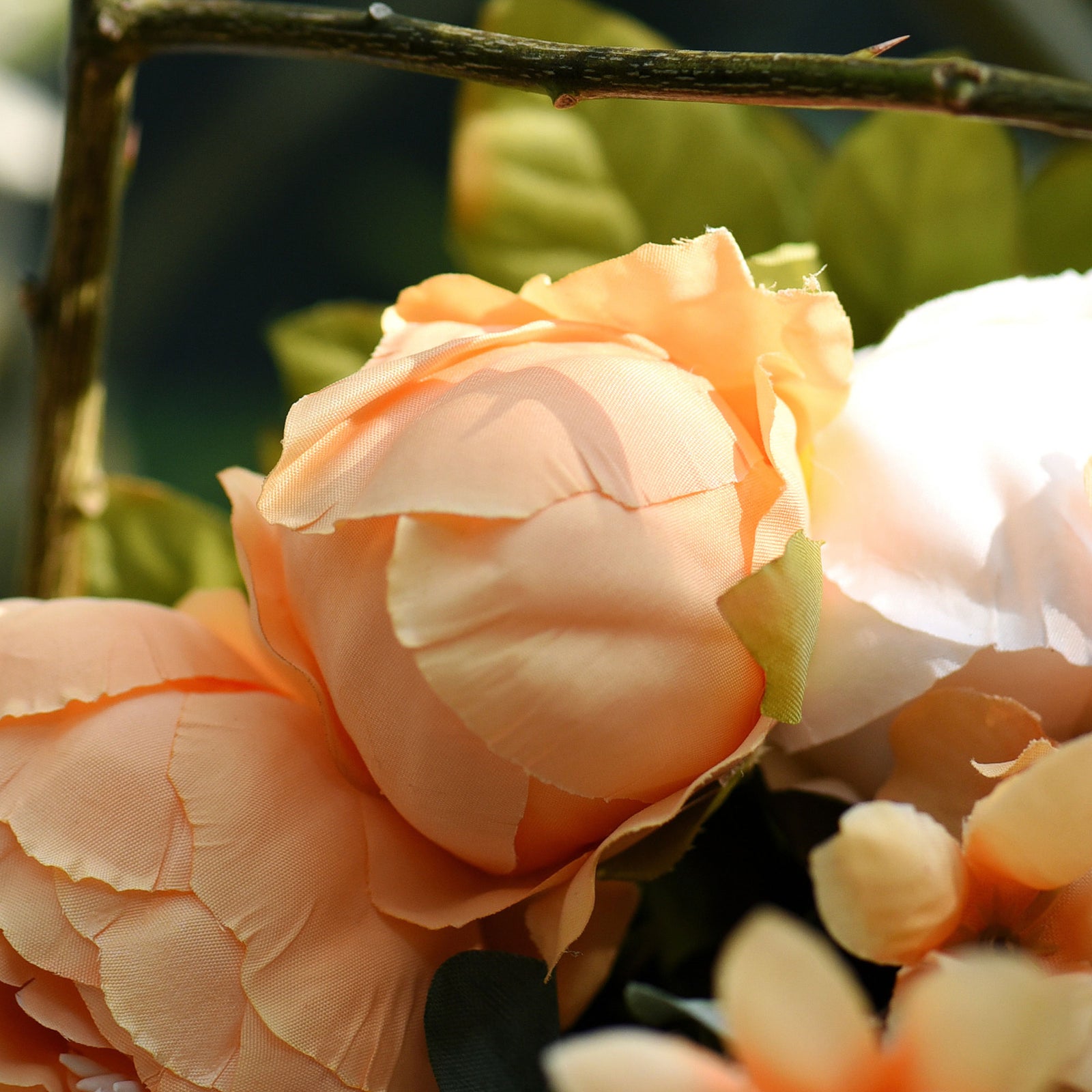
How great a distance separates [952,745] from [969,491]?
0.04 meters

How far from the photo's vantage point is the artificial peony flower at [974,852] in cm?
13

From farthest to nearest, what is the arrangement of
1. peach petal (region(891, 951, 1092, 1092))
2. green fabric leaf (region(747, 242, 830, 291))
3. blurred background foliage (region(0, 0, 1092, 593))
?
1. blurred background foliage (region(0, 0, 1092, 593))
2. green fabric leaf (region(747, 242, 830, 291))
3. peach petal (region(891, 951, 1092, 1092))

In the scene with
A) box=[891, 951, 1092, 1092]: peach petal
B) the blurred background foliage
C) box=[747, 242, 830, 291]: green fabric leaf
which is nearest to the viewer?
box=[891, 951, 1092, 1092]: peach petal

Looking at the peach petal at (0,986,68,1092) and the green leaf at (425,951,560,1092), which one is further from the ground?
the green leaf at (425,951,560,1092)

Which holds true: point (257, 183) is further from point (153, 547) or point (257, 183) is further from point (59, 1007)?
point (59, 1007)

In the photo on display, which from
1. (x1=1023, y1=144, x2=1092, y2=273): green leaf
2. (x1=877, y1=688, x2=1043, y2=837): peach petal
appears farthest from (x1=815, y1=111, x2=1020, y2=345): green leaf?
(x1=877, y1=688, x2=1043, y2=837): peach petal

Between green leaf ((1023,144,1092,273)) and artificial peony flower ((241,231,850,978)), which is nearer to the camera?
artificial peony flower ((241,231,850,978))

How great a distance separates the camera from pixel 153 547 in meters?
0.29

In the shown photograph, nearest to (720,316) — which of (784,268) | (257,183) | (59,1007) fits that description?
(784,268)

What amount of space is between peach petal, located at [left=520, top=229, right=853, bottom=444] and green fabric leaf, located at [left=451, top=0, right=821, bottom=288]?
9 cm

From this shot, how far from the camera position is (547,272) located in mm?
265

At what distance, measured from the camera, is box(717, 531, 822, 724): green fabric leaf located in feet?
0.49

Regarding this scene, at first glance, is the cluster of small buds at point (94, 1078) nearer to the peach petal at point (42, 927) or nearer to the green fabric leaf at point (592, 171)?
the peach petal at point (42, 927)

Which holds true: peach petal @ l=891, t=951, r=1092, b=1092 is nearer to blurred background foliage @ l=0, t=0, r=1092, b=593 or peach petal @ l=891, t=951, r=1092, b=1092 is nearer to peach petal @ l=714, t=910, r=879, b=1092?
peach petal @ l=714, t=910, r=879, b=1092
